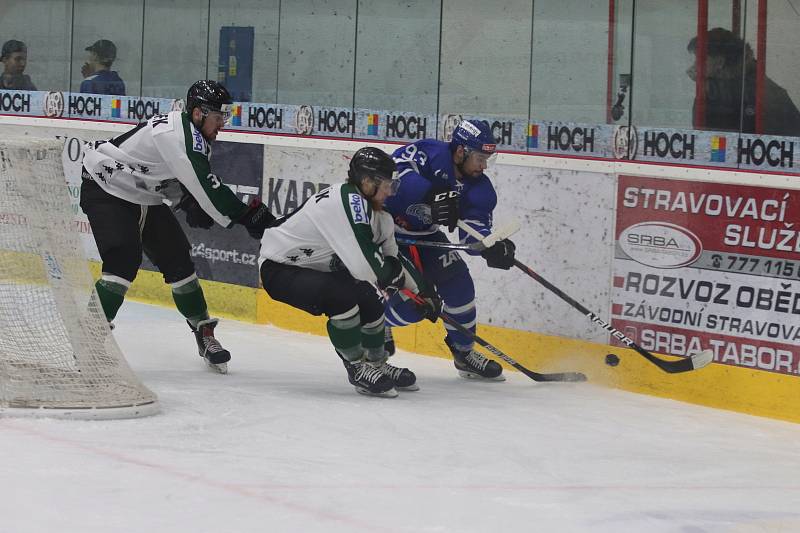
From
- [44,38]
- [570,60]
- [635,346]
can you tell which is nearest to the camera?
[635,346]

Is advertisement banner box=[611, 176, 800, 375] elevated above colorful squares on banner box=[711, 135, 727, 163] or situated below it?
below

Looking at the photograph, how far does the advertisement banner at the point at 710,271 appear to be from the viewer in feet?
16.2

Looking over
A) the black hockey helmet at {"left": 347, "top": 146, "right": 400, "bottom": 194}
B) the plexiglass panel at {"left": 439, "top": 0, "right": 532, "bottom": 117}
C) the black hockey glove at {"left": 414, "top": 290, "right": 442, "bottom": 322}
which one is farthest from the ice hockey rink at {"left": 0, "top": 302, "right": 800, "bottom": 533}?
the plexiglass panel at {"left": 439, "top": 0, "right": 532, "bottom": 117}

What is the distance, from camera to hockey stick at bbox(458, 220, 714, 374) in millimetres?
5102

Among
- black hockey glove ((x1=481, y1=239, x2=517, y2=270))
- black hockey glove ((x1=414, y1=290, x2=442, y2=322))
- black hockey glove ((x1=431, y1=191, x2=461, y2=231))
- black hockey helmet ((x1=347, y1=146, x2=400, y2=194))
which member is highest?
black hockey helmet ((x1=347, y1=146, x2=400, y2=194))

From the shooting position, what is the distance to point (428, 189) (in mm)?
5258

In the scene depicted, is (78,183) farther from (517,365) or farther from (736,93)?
(736,93)

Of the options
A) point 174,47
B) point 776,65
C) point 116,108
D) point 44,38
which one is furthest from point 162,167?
point 44,38

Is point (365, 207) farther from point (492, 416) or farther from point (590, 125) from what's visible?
point (590, 125)

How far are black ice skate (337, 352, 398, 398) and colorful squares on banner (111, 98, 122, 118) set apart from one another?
10.8 ft

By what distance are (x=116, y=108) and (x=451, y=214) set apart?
126 inches

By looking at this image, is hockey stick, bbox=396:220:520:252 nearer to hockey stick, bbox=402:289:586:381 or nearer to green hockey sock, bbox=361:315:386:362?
hockey stick, bbox=402:289:586:381

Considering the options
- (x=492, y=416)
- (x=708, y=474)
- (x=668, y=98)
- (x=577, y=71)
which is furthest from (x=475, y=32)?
(x=708, y=474)

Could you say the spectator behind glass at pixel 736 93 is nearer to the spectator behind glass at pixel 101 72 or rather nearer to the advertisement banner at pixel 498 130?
the advertisement banner at pixel 498 130
